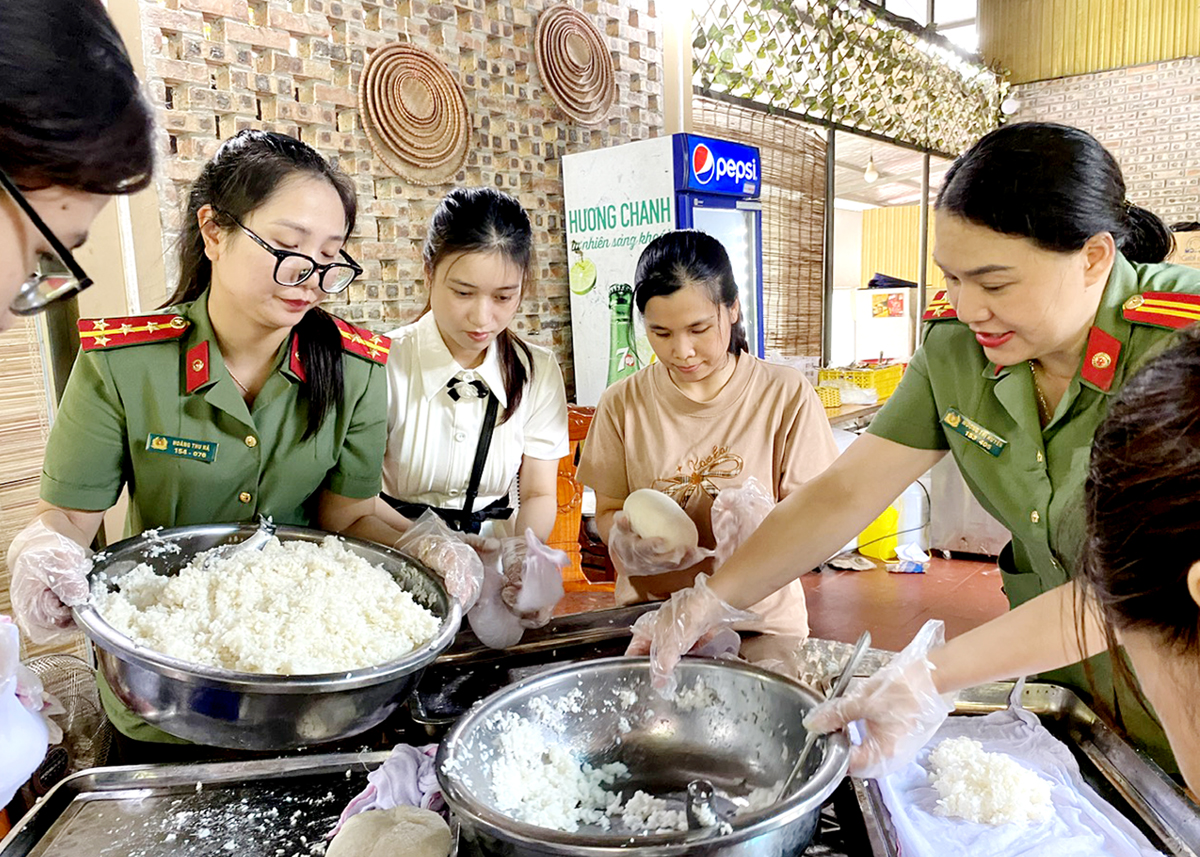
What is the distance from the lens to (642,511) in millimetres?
1825

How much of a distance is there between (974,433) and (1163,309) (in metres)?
0.33

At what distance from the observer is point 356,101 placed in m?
3.12

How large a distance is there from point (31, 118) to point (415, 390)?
1.30 metres

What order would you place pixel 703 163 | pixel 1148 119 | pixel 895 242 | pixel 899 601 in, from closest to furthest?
pixel 703 163
pixel 899 601
pixel 895 242
pixel 1148 119

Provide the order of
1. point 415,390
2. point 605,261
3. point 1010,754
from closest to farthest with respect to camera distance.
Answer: point 1010,754 < point 415,390 < point 605,261

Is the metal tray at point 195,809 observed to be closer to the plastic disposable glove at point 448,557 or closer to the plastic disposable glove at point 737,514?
the plastic disposable glove at point 448,557

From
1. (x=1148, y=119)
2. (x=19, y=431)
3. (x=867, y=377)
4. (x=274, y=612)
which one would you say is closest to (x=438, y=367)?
(x=274, y=612)

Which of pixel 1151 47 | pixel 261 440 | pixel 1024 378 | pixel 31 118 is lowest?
pixel 261 440

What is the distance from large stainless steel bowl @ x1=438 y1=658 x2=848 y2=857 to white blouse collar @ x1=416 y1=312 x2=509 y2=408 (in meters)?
1.00

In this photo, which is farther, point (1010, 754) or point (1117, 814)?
point (1010, 754)

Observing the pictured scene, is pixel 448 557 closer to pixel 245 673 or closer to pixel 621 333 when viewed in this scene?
pixel 245 673

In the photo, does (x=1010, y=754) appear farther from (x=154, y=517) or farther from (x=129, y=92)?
(x=154, y=517)

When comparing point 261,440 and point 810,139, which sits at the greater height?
point 810,139

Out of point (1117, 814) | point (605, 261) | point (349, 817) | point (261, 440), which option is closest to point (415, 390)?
point (261, 440)
